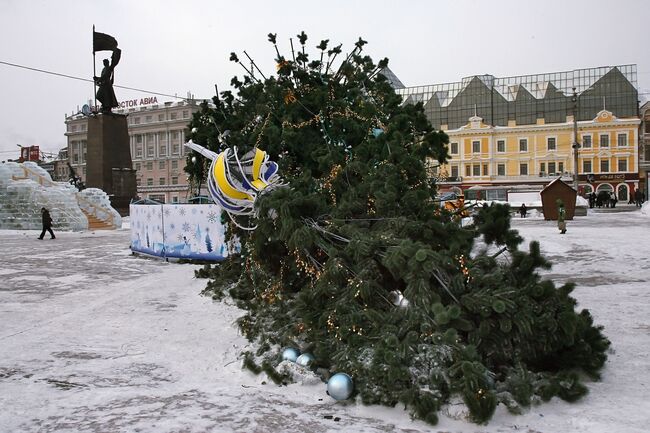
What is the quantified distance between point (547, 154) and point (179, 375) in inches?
2654

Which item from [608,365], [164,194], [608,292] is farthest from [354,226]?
[164,194]

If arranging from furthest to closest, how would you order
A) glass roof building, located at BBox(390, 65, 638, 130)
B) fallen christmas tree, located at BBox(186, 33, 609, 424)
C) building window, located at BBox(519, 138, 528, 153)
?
building window, located at BBox(519, 138, 528, 153)
glass roof building, located at BBox(390, 65, 638, 130)
fallen christmas tree, located at BBox(186, 33, 609, 424)

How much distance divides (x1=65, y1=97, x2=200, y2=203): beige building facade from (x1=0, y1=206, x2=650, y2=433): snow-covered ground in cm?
8694

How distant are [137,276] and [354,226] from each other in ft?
25.2

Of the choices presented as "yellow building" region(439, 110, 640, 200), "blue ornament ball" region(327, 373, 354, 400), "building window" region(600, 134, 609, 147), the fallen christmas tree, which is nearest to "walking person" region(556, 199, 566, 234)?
the fallen christmas tree

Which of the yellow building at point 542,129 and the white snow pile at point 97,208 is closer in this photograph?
the white snow pile at point 97,208

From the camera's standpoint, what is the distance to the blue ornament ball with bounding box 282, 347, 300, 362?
4.92 meters

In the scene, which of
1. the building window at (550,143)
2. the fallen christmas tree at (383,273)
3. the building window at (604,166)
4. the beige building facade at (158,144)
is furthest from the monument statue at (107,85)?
the beige building facade at (158,144)

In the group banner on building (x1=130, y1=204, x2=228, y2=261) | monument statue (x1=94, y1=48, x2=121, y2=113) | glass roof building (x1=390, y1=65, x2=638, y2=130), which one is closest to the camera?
banner on building (x1=130, y1=204, x2=228, y2=261)

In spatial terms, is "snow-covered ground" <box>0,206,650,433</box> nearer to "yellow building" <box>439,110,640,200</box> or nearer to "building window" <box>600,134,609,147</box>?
"yellow building" <box>439,110,640,200</box>

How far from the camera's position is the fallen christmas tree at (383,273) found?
13.2 ft

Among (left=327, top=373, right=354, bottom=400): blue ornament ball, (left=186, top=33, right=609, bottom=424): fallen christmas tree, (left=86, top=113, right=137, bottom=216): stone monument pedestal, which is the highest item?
(left=86, top=113, right=137, bottom=216): stone monument pedestal

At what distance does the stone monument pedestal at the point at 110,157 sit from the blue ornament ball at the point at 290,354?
35.1 meters

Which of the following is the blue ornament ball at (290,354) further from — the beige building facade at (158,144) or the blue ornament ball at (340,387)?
the beige building facade at (158,144)
